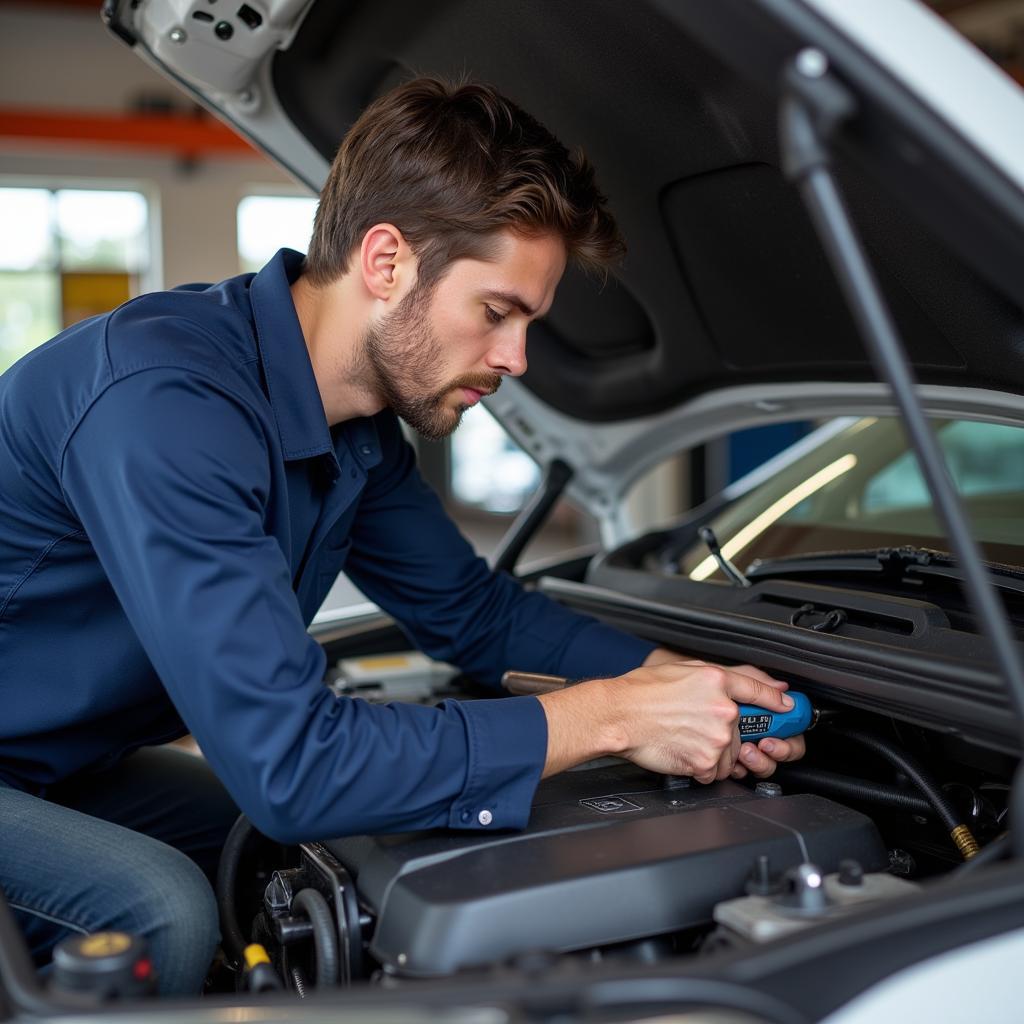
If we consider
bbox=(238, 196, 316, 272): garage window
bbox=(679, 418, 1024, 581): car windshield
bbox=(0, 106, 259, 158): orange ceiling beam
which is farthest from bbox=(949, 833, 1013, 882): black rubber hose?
bbox=(238, 196, 316, 272): garage window

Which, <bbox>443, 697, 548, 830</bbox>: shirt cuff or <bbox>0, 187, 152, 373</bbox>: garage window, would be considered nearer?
<bbox>443, 697, 548, 830</bbox>: shirt cuff

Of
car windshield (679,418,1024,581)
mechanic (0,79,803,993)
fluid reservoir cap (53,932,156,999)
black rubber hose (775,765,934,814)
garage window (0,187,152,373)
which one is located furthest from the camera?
garage window (0,187,152,373)

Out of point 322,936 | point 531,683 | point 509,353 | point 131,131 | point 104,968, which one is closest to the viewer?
point 104,968

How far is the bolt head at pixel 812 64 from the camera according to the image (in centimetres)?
83

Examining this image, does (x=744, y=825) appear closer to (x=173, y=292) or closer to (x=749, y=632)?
(x=749, y=632)

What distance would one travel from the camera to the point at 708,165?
4.97 feet

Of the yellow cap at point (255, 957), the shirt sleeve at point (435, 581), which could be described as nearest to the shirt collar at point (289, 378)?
the shirt sleeve at point (435, 581)

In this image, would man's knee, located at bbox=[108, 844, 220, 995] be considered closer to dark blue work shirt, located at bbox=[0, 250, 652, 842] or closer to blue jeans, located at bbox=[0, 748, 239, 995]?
blue jeans, located at bbox=[0, 748, 239, 995]

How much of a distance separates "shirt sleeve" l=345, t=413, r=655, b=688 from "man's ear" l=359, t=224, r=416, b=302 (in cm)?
36

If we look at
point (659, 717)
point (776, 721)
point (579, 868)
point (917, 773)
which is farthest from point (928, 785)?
point (579, 868)

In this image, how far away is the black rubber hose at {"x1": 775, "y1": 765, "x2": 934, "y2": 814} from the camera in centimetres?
130

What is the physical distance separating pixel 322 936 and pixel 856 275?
777 mm

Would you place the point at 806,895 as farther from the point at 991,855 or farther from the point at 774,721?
the point at 774,721

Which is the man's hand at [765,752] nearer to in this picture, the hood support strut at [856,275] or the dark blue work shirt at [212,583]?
the dark blue work shirt at [212,583]
